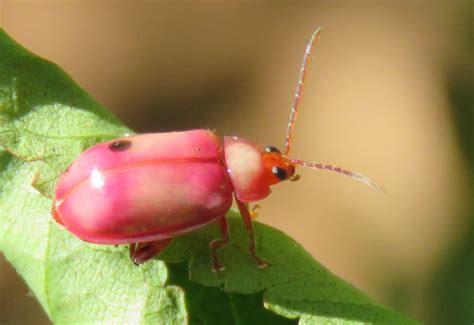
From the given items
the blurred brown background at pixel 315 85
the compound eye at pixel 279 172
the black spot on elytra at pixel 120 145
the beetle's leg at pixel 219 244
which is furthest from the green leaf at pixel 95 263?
the blurred brown background at pixel 315 85

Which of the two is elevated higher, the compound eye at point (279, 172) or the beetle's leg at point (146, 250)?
the compound eye at point (279, 172)

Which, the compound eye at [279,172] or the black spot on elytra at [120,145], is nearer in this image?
the black spot on elytra at [120,145]

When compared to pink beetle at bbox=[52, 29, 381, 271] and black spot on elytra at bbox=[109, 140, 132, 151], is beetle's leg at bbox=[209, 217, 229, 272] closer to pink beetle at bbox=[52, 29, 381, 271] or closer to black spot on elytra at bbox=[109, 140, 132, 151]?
pink beetle at bbox=[52, 29, 381, 271]

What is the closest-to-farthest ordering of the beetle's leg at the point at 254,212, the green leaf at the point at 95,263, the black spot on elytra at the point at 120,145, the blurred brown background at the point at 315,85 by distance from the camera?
the green leaf at the point at 95,263 < the black spot on elytra at the point at 120,145 < the beetle's leg at the point at 254,212 < the blurred brown background at the point at 315,85

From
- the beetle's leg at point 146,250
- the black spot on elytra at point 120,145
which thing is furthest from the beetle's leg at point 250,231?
the black spot on elytra at point 120,145

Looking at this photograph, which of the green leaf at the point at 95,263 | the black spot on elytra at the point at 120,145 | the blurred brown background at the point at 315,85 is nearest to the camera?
the green leaf at the point at 95,263

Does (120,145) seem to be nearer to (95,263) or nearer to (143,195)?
(143,195)

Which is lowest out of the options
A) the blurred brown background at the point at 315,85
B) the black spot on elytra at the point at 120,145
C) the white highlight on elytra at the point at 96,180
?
Answer: the blurred brown background at the point at 315,85

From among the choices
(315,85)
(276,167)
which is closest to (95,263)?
(276,167)

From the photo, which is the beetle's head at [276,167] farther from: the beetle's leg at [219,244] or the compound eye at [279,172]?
the beetle's leg at [219,244]
